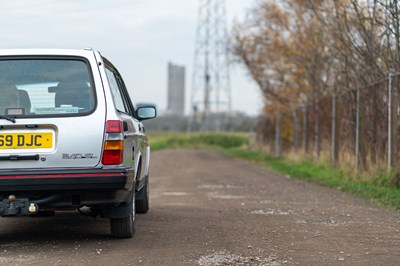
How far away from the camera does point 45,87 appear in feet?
24.2

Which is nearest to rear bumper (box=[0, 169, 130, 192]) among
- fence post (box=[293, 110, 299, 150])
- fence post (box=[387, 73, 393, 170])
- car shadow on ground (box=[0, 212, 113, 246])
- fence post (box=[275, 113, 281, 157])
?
car shadow on ground (box=[0, 212, 113, 246])

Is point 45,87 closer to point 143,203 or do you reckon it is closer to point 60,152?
point 60,152

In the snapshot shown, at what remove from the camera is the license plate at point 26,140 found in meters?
6.97

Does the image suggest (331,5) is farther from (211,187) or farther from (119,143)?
(119,143)

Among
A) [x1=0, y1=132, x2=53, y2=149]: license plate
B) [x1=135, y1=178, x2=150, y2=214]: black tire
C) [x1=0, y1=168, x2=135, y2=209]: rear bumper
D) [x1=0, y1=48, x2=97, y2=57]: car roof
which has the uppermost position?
[x1=0, y1=48, x2=97, y2=57]: car roof

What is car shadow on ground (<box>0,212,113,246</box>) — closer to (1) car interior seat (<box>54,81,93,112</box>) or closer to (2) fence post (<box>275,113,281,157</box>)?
(1) car interior seat (<box>54,81,93,112</box>)

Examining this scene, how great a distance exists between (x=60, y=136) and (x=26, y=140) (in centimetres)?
31

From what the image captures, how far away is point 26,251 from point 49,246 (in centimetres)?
34

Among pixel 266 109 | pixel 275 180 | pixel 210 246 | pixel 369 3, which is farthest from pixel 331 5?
pixel 266 109

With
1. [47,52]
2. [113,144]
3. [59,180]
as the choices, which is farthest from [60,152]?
[47,52]

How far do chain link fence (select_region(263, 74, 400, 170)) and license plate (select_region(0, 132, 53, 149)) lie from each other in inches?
324

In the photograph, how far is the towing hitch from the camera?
7016 millimetres

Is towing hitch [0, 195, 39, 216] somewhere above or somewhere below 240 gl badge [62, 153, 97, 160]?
below

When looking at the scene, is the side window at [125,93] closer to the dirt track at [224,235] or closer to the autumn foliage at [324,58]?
the dirt track at [224,235]
